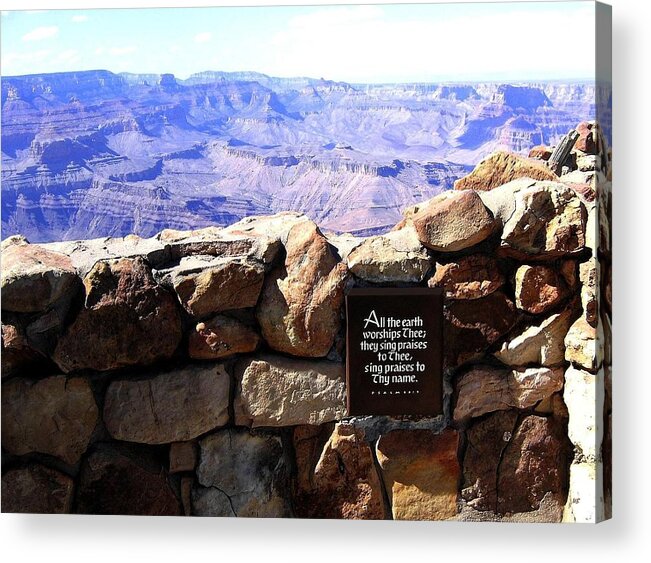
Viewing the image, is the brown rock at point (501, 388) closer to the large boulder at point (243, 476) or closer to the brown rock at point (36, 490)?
the large boulder at point (243, 476)

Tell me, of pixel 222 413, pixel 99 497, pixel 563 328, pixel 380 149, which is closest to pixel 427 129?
pixel 380 149

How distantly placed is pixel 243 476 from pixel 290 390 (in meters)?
0.42

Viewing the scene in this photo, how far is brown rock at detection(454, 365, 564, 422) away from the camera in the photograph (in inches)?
188

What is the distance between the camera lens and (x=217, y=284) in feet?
15.7

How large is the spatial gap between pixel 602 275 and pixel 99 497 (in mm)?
2236

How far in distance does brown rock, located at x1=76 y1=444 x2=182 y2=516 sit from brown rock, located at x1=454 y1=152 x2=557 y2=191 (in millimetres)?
1714

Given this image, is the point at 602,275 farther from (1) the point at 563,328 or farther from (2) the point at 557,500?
(2) the point at 557,500

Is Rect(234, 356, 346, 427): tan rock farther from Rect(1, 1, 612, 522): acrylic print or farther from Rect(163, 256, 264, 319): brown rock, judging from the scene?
Rect(163, 256, 264, 319): brown rock

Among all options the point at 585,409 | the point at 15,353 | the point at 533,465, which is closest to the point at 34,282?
the point at 15,353

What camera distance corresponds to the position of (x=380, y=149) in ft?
16.3

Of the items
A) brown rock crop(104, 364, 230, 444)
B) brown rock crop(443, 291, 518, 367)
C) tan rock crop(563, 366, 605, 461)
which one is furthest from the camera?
brown rock crop(104, 364, 230, 444)

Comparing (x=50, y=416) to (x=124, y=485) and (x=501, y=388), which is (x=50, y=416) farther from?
(x=501, y=388)

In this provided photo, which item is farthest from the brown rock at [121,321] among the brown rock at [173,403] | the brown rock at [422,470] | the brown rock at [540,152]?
the brown rock at [540,152]

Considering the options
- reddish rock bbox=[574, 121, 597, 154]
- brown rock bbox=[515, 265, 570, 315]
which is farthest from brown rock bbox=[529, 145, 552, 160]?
brown rock bbox=[515, 265, 570, 315]
